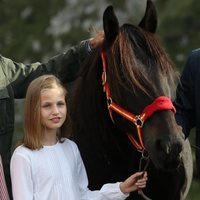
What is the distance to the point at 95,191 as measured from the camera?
4082mm

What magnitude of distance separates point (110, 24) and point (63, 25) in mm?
9699

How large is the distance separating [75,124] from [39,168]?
2.19 ft

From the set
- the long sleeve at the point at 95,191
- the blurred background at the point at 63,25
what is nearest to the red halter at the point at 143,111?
the long sleeve at the point at 95,191

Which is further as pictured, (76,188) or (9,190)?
(9,190)

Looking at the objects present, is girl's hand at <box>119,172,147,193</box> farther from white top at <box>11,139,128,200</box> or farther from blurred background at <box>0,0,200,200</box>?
blurred background at <box>0,0,200,200</box>

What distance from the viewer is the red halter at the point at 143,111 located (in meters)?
3.91

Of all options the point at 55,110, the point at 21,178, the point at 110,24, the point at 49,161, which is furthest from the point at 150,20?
the point at 21,178

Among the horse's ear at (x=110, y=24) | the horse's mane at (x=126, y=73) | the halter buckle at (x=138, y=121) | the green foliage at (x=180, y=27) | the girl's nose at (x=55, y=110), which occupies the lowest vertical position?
the halter buckle at (x=138, y=121)

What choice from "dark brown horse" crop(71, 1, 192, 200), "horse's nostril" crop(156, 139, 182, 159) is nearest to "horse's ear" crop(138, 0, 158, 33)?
"dark brown horse" crop(71, 1, 192, 200)

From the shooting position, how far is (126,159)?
172 inches

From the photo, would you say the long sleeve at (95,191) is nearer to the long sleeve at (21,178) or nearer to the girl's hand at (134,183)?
the girl's hand at (134,183)

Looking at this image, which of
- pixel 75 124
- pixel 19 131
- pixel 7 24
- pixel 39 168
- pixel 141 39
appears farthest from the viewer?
pixel 7 24

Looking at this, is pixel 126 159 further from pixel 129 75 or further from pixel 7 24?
pixel 7 24

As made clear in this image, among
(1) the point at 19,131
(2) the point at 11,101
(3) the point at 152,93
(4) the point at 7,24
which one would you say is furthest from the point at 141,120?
(4) the point at 7,24
